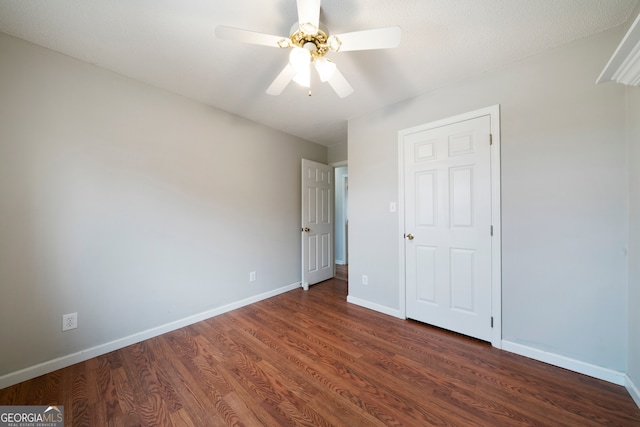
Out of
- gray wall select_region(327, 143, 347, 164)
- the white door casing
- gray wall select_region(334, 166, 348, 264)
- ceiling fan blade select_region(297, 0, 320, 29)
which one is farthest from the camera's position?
gray wall select_region(334, 166, 348, 264)

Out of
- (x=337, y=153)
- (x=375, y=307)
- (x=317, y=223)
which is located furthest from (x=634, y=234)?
(x=337, y=153)

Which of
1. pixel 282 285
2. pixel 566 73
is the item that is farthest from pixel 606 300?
pixel 282 285

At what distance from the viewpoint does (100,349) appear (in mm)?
1827

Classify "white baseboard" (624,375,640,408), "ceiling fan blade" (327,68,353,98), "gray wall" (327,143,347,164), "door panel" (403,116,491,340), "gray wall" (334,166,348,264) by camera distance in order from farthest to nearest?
"gray wall" (334,166,348,264) < "gray wall" (327,143,347,164) < "door panel" (403,116,491,340) < "ceiling fan blade" (327,68,353,98) < "white baseboard" (624,375,640,408)

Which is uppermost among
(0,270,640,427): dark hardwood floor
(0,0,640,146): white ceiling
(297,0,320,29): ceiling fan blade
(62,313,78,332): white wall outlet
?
(0,0,640,146): white ceiling

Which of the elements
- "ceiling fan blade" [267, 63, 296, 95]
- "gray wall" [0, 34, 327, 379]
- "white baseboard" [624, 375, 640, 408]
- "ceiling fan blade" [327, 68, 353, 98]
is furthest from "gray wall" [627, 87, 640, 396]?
"gray wall" [0, 34, 327, 379]

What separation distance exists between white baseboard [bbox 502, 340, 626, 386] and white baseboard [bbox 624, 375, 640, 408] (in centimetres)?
3

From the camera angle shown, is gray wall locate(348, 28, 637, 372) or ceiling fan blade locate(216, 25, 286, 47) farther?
gray wall locate(348, 28, 637, 372)

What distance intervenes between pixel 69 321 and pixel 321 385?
1931 mm

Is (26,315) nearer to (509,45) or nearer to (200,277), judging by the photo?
(200,277)

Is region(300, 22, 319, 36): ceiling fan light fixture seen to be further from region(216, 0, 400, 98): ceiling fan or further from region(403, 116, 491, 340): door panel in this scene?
region(403, 116, 491, 340): door panel

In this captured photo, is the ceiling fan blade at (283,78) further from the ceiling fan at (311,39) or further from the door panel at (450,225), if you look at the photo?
the door panel at (450,225)

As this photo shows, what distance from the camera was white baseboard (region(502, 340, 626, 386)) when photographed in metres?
1.48

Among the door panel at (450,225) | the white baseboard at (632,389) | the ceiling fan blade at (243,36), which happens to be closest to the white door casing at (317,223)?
the door panel at (450,225)
